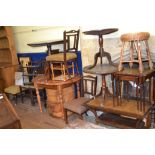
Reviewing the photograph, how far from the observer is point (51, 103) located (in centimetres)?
282

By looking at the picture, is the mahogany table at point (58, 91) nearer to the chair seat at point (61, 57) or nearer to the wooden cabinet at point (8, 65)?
the chair seat at point (61, 57)

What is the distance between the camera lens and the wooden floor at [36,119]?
2.62m

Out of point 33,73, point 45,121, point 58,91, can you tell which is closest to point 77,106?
point 58,91

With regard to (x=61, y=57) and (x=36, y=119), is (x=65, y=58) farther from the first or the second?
(x=36, y=119)

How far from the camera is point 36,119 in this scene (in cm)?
287

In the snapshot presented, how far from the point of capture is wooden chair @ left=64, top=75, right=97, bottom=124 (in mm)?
2393

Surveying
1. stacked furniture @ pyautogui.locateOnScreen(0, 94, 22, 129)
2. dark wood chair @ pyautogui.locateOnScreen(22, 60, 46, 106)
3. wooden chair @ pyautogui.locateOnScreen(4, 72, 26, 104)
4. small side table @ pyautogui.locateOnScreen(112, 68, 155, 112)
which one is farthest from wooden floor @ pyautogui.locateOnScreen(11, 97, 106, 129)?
stacked furniture @ pyautogui.locateOnScreen(0, 94, 22, 129)

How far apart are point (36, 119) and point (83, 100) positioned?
807 mm

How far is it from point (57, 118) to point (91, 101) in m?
0.70

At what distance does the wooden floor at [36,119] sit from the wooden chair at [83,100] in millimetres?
187
